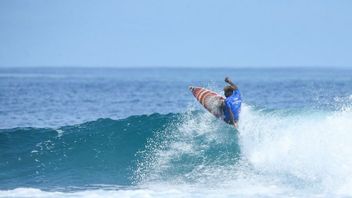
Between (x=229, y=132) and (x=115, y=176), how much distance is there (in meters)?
4.09

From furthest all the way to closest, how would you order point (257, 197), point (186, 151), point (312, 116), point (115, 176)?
1. point (312, 116)
2. point (186, 151)
3. point (115, 176)
4. point (257, 197)

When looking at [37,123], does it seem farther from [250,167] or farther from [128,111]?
[250,167]

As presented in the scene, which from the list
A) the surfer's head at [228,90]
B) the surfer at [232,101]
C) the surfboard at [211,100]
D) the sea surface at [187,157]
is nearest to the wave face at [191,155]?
the sea surface at [187,157]

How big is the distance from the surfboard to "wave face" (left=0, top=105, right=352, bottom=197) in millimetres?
806

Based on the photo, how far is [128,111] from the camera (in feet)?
115

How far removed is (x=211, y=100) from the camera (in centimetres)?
2055

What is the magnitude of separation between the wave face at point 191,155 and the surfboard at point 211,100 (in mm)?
806

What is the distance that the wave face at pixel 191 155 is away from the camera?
1675 centimetres

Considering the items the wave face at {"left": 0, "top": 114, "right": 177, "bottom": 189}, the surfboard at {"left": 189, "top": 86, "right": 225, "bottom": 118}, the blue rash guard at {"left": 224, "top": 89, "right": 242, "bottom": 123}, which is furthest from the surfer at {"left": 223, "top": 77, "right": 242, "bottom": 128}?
the wave face at {"left": 0, "top": 114, "right": 177, "bottom": 189}

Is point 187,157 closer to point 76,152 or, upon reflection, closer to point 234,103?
point 234,103

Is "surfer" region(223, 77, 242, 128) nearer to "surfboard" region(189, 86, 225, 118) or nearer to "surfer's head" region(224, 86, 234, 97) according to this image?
"surfer's head" region(224, 86, 234, 97)

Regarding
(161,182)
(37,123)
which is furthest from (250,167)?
(37,123)

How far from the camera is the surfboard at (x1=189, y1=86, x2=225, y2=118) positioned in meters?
19.9

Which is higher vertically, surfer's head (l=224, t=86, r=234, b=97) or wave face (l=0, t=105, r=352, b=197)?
surfer's head (l=224, t=86, r=234, b=97)
